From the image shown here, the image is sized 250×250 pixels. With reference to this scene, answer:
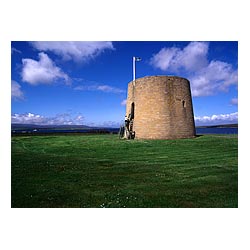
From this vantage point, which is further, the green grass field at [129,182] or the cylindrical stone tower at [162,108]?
the cylindrical stone tower at [162,108]

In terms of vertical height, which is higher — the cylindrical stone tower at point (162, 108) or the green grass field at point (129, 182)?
the cylindrical stone tower at point (162, 108)

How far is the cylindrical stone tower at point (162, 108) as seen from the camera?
18.8 meters

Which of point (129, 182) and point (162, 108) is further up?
point (162, 108)

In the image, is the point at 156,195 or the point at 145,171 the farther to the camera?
the point at 145,171

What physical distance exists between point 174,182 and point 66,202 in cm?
322

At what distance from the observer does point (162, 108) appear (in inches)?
743

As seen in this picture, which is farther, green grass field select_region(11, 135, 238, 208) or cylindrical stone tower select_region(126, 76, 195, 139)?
cylindrical stone tower select_region(126, 76, 195, 139)

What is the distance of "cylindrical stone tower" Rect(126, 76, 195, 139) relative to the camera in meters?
18.8

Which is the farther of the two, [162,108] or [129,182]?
[162,108]

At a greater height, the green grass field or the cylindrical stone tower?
the cylindrical stone tower

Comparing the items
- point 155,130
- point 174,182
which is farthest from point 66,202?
point 155,130

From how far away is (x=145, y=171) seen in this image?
9055 mm
